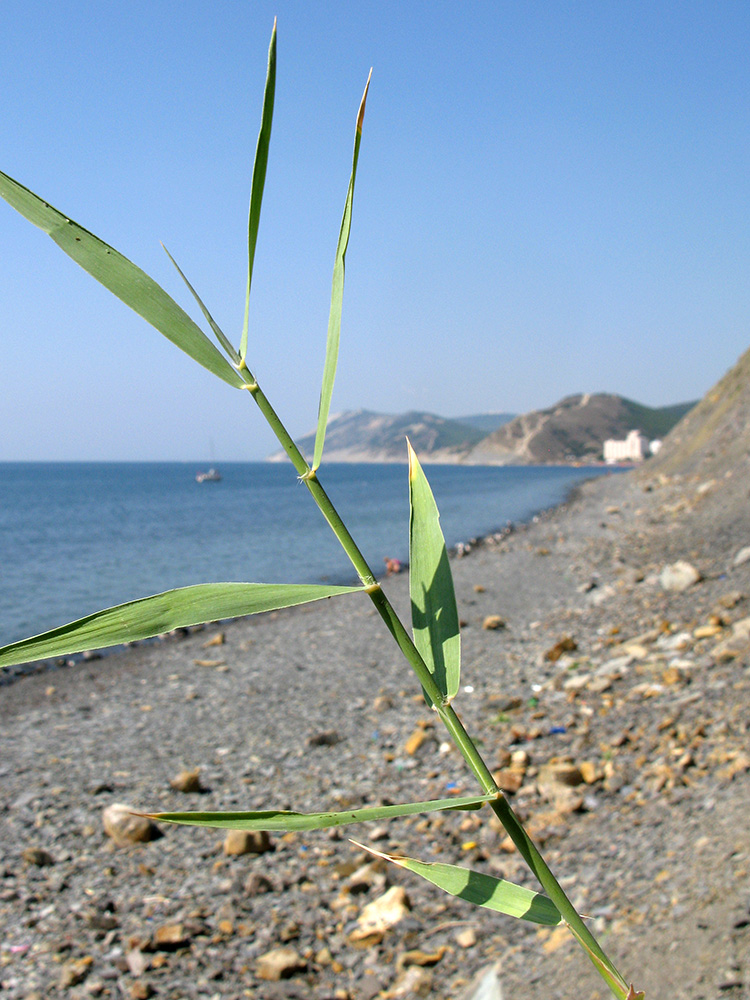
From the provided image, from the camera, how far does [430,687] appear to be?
55cm

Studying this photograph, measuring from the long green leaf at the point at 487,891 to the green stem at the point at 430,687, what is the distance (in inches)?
1.0

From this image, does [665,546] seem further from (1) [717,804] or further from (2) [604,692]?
(1) [717,804]

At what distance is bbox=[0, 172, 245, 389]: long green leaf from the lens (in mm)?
498

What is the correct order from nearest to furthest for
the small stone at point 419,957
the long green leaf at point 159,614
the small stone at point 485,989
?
the long green leaf at point 159,614
the small stone at point 485,989
the small stone at point 419,957

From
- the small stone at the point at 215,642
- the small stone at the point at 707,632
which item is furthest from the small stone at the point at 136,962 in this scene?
the small stone at the point at 215,642

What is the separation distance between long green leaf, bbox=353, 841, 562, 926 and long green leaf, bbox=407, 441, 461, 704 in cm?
14

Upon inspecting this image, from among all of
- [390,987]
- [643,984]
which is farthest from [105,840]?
[643,984]

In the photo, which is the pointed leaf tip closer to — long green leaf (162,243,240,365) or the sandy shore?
long green leaf (162,243,240,365)

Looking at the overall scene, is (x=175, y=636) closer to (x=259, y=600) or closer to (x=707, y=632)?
(x=707, y=632)

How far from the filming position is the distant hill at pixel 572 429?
140m

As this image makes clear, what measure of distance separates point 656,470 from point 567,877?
127 ft

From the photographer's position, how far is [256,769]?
7051 mm

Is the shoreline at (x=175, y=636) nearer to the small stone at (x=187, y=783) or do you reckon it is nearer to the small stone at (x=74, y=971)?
the small stone at (x=187, y=783)

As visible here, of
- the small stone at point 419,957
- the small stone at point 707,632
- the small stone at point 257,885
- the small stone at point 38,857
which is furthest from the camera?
the small stone at point 707,632
